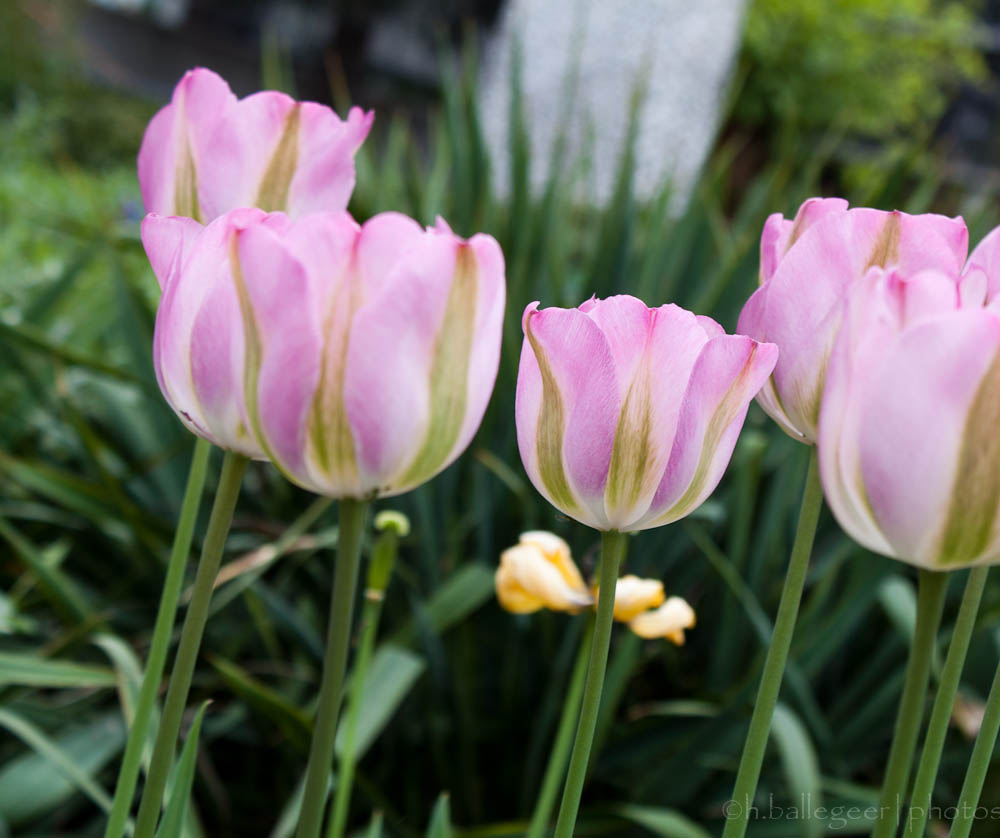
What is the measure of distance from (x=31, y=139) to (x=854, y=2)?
285 inches

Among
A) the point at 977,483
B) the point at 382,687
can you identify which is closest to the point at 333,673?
the point at 977,483

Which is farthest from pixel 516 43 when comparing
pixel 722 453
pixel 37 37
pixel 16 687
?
pixel 37 37

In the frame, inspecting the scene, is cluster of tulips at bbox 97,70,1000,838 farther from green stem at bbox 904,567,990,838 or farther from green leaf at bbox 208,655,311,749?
green leaf at bbox 208,655,311,749

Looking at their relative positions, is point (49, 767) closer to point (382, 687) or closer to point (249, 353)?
point (382, 687)

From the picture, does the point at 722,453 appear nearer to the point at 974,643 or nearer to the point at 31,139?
the point at 974,643

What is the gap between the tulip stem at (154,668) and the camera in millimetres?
296

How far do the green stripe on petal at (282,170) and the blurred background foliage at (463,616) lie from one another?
37 cm

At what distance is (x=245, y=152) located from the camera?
0.32 metres

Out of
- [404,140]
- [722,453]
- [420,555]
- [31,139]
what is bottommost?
[31,139]

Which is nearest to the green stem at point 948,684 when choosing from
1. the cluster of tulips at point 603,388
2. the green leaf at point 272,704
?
the cluster of tulips at point 603,388

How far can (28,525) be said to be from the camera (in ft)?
3.64

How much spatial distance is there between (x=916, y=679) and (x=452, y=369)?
0.42 feet

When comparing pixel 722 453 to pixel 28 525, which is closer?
pixel 722 453

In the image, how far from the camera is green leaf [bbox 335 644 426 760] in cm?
73
